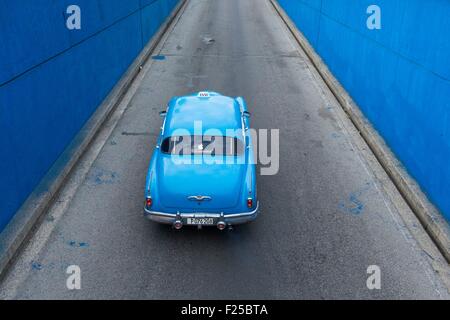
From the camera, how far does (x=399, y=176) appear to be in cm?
834

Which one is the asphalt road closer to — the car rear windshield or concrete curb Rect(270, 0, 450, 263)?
concrete curb Rect(270, 0, 450, 263)

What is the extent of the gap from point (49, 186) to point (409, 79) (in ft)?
25.7

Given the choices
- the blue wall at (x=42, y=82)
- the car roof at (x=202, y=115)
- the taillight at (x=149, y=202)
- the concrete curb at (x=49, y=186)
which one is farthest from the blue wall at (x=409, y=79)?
the blue wall at (x=42, y=82)

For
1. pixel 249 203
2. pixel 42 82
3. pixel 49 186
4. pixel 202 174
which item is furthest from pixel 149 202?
pixel 42 82

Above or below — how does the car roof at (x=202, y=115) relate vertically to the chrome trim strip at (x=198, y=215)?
above

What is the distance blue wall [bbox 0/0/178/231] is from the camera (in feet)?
21.0

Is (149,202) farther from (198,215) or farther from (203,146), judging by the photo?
(203,146)

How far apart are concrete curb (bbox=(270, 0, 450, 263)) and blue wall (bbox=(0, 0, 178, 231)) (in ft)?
24.4

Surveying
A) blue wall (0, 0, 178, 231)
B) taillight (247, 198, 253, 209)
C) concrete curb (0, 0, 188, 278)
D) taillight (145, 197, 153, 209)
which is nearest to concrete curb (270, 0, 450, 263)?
taillight (247, 198, 253, 209)

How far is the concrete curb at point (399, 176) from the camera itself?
22.4ft

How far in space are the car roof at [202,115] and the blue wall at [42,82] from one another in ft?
8.12

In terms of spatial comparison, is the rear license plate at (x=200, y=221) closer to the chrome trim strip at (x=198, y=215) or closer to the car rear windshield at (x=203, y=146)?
the chrome trim strip at (x=198, y=215)

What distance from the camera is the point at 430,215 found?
7.13m
